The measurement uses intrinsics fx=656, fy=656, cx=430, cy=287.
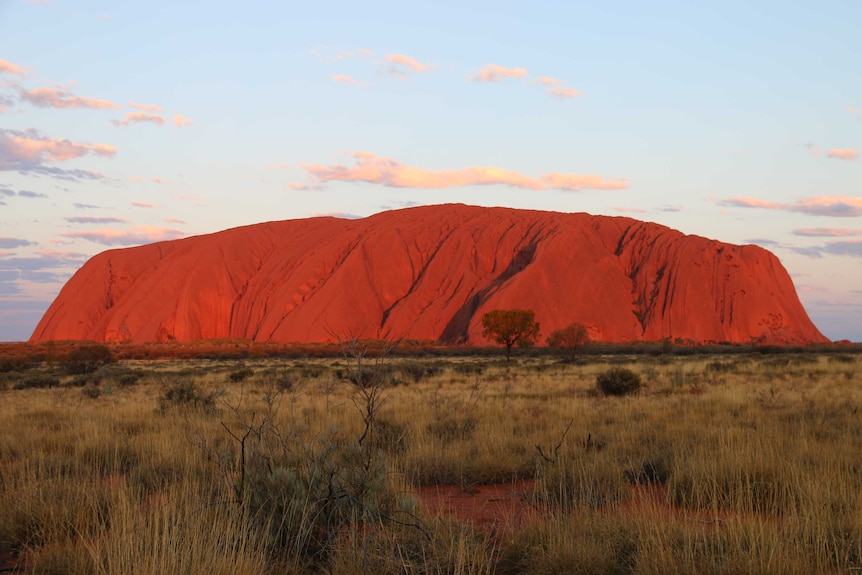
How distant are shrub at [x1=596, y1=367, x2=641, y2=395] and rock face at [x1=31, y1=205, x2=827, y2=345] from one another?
48.0 metres

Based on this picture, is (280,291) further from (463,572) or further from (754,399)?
(463,572)

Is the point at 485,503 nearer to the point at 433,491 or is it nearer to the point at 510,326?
the point at 433,491

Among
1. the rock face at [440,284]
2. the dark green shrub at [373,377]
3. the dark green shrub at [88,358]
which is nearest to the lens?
the dark green shrub at [373,377]

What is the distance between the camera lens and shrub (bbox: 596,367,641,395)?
16125 millimetres

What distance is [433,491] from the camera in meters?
6.66

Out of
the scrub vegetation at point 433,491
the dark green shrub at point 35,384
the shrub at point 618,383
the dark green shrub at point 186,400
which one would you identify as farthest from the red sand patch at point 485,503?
the dark green shrub at point 35,384

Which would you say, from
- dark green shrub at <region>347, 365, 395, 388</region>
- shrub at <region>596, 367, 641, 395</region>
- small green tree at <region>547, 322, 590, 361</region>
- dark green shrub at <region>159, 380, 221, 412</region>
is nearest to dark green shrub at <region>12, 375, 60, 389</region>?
dark green shrub at <region>159, 380, 221, 412</region>

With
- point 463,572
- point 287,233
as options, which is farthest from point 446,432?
point 287,233

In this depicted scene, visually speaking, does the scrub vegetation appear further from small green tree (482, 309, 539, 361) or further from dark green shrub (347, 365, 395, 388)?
small green tree (482, 309, 539, 361)

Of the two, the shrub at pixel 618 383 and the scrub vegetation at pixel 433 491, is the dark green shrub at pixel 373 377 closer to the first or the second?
the scrub vegetation at pixel 433 491

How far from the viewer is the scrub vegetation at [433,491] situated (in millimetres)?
3830

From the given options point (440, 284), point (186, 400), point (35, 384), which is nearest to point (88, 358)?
point (35, 384)

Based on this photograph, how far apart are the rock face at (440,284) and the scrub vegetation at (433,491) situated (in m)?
55.3

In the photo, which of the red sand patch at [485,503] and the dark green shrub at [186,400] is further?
Answer: the dark green shrub at [186,400]
